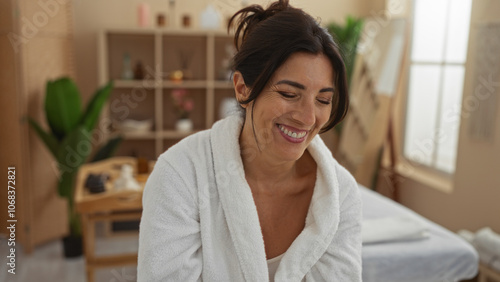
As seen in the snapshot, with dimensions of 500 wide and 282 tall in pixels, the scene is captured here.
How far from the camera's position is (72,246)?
2.92 m

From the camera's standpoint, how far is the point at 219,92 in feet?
13.0

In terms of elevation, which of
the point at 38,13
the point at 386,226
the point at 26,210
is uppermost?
the point at 38,13

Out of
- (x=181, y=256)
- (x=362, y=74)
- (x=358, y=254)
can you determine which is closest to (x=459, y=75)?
(x=362, y=74)

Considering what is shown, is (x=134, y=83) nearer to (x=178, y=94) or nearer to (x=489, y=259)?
(x=178, y=94)

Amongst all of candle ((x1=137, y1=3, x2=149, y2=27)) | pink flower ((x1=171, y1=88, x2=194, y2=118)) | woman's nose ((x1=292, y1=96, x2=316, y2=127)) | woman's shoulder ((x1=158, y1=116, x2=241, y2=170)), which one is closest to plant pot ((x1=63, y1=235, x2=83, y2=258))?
pink flower ((x1=171, y1=88, x2=194, y2=118))

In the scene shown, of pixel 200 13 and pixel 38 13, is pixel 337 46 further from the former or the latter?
pixel 200 13

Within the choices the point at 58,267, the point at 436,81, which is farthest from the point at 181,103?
the point at 436,81

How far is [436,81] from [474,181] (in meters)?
0.86

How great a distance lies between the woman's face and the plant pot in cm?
222

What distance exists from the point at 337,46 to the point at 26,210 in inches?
98.2

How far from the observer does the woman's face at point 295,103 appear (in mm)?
1050

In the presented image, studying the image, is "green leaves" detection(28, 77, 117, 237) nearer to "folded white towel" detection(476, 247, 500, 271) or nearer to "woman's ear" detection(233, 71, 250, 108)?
"woman's ear" detection(233, 71, 250, 108)

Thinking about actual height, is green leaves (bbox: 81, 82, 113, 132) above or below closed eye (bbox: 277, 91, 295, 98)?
below

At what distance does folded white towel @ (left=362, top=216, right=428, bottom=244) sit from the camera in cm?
185
